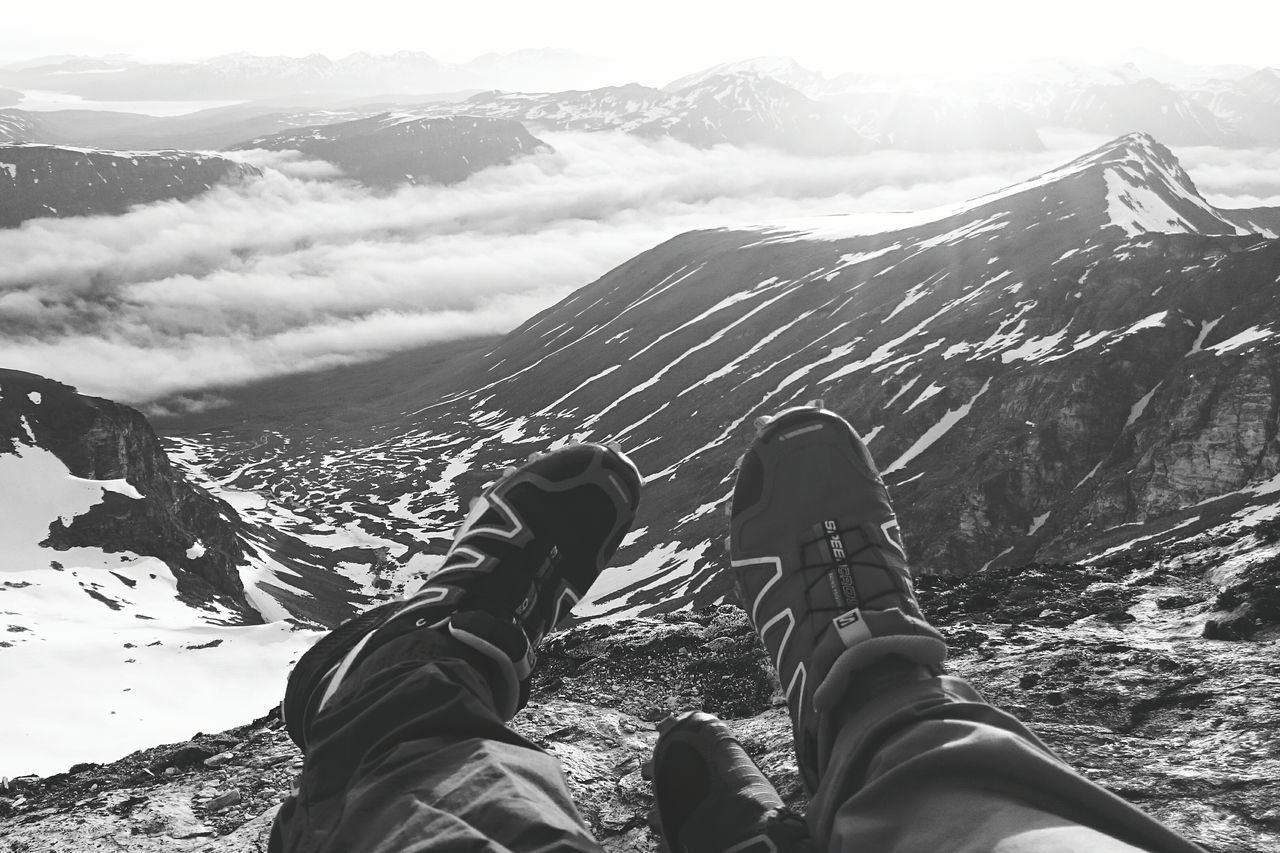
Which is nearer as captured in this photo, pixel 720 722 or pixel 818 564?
pixel 720 722

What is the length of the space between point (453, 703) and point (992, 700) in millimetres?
2740

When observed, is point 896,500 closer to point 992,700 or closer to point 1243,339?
point 1243,339

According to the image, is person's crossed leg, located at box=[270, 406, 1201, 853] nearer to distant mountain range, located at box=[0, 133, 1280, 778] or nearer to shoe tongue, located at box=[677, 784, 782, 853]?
shoe tongue, located at box=[677, 784, 782, 853]

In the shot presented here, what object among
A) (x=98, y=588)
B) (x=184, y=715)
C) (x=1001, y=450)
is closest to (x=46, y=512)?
(x=98, y=588)

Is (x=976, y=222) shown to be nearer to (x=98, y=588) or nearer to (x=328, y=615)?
(x=328, y=615)

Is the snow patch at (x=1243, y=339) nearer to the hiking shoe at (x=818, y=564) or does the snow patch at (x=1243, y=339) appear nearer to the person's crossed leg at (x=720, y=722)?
the hiking shoe at (x=818, y=564)

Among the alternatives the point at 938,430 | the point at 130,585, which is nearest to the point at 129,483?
the point at 130,585

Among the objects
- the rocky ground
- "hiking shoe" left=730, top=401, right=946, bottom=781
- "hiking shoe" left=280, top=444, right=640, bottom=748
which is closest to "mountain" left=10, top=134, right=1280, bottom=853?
the rocky ground

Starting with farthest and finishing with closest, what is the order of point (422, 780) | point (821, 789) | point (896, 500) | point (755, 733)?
point (896, 500), point (755, 733), point (821, 789), point (422, 780)

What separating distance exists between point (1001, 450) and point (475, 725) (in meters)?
95.0

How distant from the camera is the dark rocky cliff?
287 feet

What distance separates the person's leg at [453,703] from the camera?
91.4 inches

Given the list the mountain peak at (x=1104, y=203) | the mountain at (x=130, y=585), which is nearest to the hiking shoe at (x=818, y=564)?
the mountain at (x=130, y=585)

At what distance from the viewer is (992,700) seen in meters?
4.08
